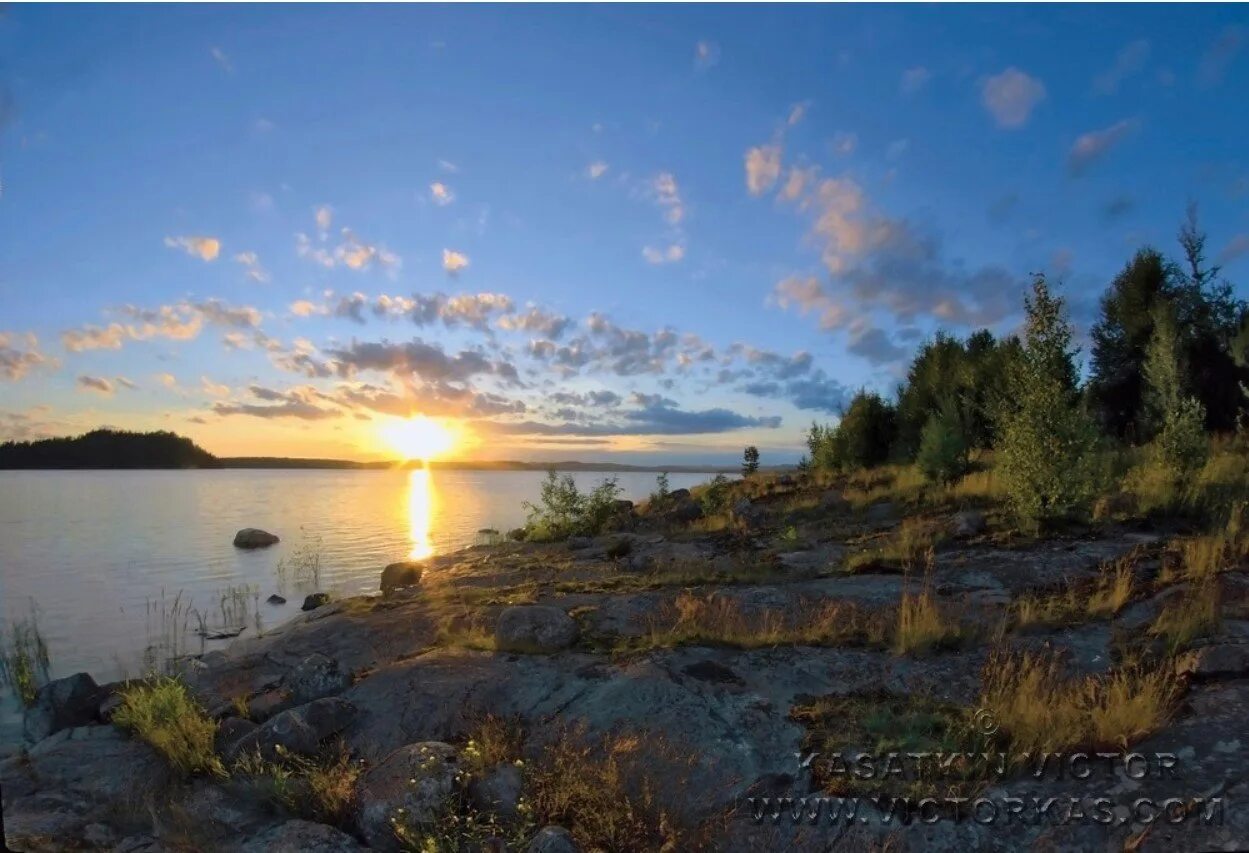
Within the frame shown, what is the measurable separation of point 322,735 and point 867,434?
3456 cm

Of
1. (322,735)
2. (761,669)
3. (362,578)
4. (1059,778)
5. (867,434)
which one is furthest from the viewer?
(867,434)

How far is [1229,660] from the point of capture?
6.76m

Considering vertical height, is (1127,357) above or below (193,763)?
above

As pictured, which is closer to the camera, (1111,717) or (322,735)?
(1111,717)

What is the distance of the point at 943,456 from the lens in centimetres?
2475

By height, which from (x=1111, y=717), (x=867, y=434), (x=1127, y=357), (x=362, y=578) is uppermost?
(x=1127, y=357)

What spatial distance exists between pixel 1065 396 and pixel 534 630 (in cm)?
1382

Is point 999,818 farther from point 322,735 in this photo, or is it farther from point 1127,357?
point 1127,357

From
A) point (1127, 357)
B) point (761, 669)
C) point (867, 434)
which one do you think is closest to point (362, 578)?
point (761, 669)

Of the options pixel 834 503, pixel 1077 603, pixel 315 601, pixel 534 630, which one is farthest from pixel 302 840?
pixel 834 503

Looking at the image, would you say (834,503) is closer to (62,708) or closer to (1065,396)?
(1065,396)

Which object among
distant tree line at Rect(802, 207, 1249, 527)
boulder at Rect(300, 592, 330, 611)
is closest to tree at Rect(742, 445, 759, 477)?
distant tree line at Rect(802, 207, 1249, 527)

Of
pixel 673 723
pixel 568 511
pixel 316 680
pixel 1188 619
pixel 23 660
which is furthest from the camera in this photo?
pixel 568 511

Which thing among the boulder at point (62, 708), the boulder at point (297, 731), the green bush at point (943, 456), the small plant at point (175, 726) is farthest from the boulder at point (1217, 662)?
the green bush at point (943, 456)
